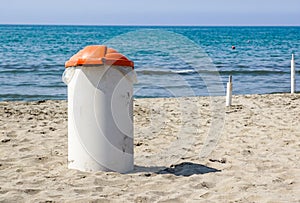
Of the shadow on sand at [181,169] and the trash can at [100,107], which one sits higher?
the trash can at [100,107]

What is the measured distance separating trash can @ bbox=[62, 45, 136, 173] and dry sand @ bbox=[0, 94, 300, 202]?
8.4 inches

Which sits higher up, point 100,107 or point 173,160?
point 100,107

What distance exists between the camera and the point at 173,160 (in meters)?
5.77

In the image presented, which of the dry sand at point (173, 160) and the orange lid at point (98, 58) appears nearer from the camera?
the dry sand at point (173, 160)

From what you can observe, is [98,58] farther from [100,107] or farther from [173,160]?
[173,160]

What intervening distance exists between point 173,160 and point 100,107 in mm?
1333

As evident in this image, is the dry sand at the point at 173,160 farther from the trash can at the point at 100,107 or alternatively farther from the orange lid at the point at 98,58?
the orange lid at the point at 98,58

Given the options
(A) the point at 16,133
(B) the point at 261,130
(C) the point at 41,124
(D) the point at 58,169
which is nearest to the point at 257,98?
(B) the point at 261,130

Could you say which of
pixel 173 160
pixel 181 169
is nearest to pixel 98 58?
pixel 181 169

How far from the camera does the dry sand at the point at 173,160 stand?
4.43m

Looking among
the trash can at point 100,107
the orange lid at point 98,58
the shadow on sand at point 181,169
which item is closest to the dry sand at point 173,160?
the shadow on sand at point 181,169

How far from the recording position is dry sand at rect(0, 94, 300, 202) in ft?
14.5

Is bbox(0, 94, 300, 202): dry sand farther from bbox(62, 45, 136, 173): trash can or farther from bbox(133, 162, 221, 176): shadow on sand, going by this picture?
bbox(62, 45, 136, 173): trash can

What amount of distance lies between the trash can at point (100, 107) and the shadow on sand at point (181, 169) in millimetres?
389
